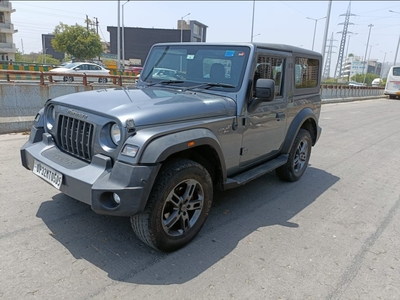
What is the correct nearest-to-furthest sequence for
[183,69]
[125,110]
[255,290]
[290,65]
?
[255,290]
[125,110]
[183,69]
[290,65]

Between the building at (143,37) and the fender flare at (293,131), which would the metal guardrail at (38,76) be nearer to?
the fender flare at (293,131)

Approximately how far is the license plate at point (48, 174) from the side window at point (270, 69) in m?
2.33

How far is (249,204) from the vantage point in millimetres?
4105

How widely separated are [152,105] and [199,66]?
1.21 metres

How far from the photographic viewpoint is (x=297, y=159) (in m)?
5.02

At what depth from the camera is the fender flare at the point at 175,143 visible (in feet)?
8.02

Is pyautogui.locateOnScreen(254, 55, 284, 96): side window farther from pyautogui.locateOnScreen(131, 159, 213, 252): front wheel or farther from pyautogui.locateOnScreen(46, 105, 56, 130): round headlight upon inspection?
pyautogui.locateOnScreen(46, 105, 56, 130): round headlight

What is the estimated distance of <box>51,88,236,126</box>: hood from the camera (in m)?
2.66

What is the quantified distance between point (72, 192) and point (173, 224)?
36.8 inches

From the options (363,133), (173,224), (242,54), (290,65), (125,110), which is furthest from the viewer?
(363,133)

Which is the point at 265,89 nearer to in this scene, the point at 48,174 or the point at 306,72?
the point at 306,72

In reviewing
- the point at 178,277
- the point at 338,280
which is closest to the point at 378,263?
the point at 338,280

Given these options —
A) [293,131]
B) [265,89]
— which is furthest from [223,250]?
[293,131]

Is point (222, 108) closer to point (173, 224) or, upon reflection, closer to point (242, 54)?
point (242, 54)
